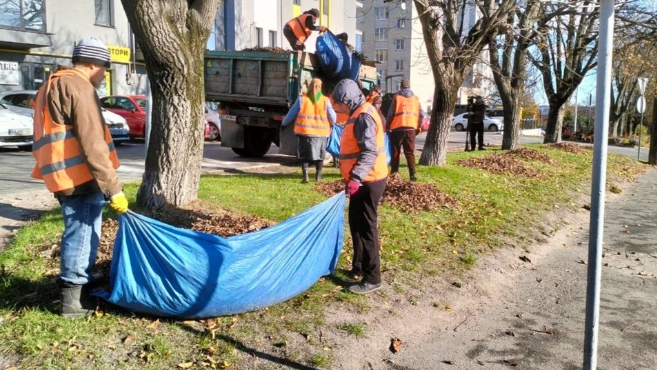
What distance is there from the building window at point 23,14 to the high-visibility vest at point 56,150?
21166 millimetres

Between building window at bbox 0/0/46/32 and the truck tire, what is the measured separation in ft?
43.5

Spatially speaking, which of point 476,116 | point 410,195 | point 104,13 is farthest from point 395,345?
point 104,13

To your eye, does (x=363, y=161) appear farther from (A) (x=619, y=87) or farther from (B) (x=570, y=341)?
(A) (x=619, y=87)

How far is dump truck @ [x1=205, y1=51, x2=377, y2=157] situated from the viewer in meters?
11.4

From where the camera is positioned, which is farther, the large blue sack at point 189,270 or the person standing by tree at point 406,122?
the person standing by tree at point 406,122

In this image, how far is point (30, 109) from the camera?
16.1m

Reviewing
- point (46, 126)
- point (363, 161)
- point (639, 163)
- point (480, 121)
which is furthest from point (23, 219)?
point (639, 163)

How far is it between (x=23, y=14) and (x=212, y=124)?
29.5ft

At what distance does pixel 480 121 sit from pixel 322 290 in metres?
14.4

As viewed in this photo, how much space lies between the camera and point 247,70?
12125mm

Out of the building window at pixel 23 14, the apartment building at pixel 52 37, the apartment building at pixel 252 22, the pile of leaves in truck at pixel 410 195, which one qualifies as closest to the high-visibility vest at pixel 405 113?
the pile of leaves in truck at pixel 410 195

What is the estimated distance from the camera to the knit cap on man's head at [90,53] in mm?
3834

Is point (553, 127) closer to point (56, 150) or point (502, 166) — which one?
point (502, 166)

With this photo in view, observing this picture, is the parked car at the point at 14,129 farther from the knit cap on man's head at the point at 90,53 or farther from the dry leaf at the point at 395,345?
the dry leaf at the point at 395,345
